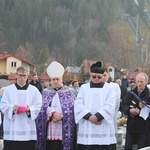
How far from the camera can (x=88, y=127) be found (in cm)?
647

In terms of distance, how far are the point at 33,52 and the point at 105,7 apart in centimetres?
3204

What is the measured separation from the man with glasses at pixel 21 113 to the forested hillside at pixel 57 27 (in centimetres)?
7610

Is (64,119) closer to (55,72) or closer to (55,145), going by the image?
(55,145)

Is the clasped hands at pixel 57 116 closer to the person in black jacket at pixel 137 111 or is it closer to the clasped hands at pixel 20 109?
the clasped hands at pixel 20 109

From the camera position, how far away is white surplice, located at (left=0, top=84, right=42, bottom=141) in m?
6.68

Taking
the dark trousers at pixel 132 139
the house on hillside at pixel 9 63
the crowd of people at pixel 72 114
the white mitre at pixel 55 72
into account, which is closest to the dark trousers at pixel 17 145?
the crowd of people at pixel 72 114

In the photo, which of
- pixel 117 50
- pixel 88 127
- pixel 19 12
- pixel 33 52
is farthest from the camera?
pixel 19 12

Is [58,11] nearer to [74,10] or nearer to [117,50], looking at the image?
[74,10]

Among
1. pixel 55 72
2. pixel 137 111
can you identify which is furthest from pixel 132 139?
pixel 55 72

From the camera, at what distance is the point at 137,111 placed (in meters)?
6.55

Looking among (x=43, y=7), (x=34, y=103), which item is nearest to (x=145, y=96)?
(x=34, y=103)

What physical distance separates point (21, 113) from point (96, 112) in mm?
1267

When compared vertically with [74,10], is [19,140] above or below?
below

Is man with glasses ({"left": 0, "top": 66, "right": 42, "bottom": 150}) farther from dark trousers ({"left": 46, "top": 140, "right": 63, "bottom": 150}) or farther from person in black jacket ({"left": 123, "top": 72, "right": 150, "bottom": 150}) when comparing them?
person in black jacket ({"left": 123, "top": 72, "right": 150, "bottom": 150})
